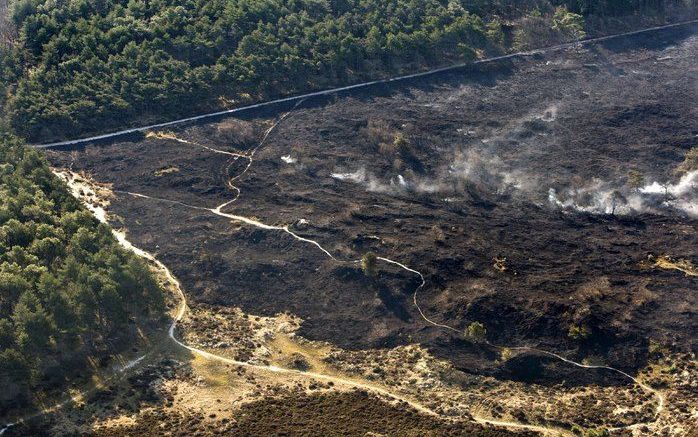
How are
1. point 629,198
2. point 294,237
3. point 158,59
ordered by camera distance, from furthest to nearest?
point 158,59, point 629,198, point 294,237

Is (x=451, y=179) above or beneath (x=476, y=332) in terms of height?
above

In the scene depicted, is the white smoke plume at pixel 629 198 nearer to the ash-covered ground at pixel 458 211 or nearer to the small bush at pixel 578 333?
the ash-covered ground at pixel 458 211

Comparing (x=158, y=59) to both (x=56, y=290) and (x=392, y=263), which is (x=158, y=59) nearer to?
(x=392, y=263)

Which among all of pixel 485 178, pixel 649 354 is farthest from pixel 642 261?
pixel 485 178

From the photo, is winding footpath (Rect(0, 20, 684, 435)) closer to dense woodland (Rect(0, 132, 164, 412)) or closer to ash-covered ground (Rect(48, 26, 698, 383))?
ash-covered ground (Rect(48, 26, 698, 383))

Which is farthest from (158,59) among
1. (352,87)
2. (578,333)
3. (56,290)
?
(578,333)
